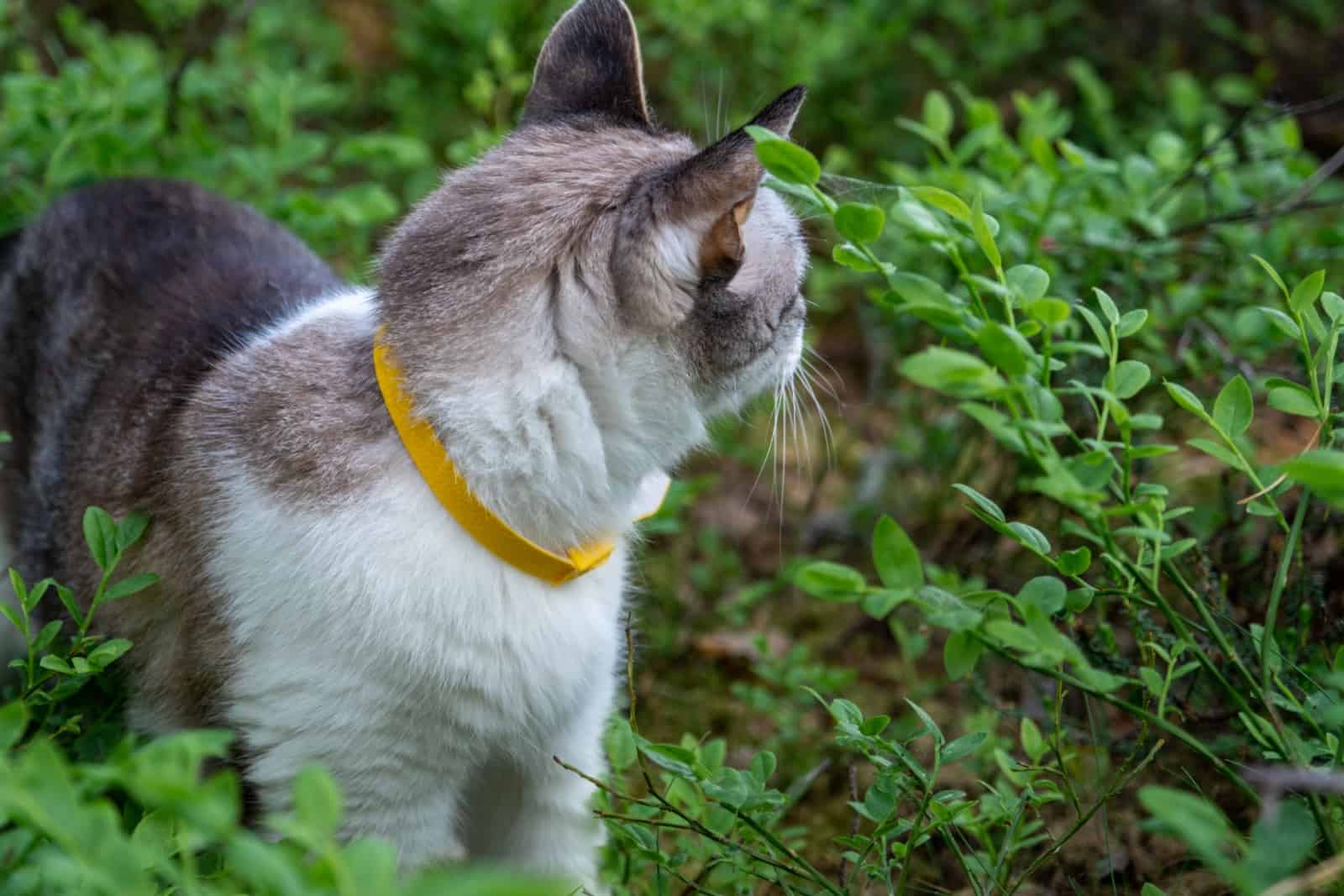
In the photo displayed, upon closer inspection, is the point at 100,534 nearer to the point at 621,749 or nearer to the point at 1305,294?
the point at 621,749

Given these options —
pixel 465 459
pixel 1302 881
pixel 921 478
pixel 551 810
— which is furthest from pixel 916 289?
pixel 921 478

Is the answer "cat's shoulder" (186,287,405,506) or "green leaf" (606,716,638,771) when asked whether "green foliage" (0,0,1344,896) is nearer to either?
"green leaf" (606,716,638,771)

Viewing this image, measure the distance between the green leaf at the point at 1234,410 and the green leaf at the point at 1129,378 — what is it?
13 centimetres

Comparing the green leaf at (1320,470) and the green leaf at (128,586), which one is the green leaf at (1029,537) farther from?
the green leaf at (128,586)

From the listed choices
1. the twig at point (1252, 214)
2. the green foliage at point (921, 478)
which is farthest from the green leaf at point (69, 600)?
the twig at point (1252, 214)

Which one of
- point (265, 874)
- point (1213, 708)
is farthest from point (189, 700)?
point (1213, 708)

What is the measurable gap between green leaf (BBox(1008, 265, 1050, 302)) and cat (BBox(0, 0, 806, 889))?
14.9 inches

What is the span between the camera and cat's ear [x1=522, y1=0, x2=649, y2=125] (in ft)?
6.67

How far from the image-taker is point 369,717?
1.73 m

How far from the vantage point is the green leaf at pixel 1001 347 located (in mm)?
1117

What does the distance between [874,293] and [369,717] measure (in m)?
0.94

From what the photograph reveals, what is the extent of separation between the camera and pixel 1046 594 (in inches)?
52.8

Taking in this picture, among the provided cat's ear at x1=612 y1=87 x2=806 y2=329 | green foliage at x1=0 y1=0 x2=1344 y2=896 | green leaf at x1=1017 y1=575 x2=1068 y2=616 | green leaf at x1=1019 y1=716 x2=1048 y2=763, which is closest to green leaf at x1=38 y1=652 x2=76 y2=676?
green foliage at x1=0 y1=0 x2=1344 y2=896

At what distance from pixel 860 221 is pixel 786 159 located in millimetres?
103
